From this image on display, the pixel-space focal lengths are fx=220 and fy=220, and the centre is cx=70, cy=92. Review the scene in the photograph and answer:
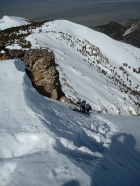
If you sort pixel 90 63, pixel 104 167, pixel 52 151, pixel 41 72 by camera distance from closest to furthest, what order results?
1. pixel 52 151
2. pixel 104 167
3. pixel 41 72
4. pixel 90 63

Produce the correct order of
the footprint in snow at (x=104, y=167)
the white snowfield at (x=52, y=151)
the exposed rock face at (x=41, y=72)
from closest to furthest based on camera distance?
the white snowfield at (x=52, y=151) < the footprint in snow at (x=104, y=167) < the exposed rock face at (x=41, y=72)

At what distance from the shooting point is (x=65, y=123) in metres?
9.34

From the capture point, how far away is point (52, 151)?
6.02 m

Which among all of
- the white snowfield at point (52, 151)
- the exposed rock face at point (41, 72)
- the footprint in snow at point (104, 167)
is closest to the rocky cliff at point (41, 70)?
the exposed rock face at point (41, 72)

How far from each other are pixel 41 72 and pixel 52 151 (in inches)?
450

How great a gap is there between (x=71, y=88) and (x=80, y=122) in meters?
11.9

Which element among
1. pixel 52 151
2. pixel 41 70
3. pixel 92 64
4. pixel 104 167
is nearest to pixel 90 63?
pixel 92 64

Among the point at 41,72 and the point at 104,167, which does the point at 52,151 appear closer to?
the point at 104,167

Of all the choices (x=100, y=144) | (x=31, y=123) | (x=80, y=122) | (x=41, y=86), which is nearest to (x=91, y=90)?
(x=41, y=86)

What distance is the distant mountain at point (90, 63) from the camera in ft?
78.0

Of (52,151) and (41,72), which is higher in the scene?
(52,151)

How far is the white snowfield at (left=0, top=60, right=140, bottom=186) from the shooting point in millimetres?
5070

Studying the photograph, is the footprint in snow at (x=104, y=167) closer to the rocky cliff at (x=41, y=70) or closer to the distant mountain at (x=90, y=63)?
the rocky cliff at (x=41, y=70)

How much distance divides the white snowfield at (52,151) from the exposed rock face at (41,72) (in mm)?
6077
